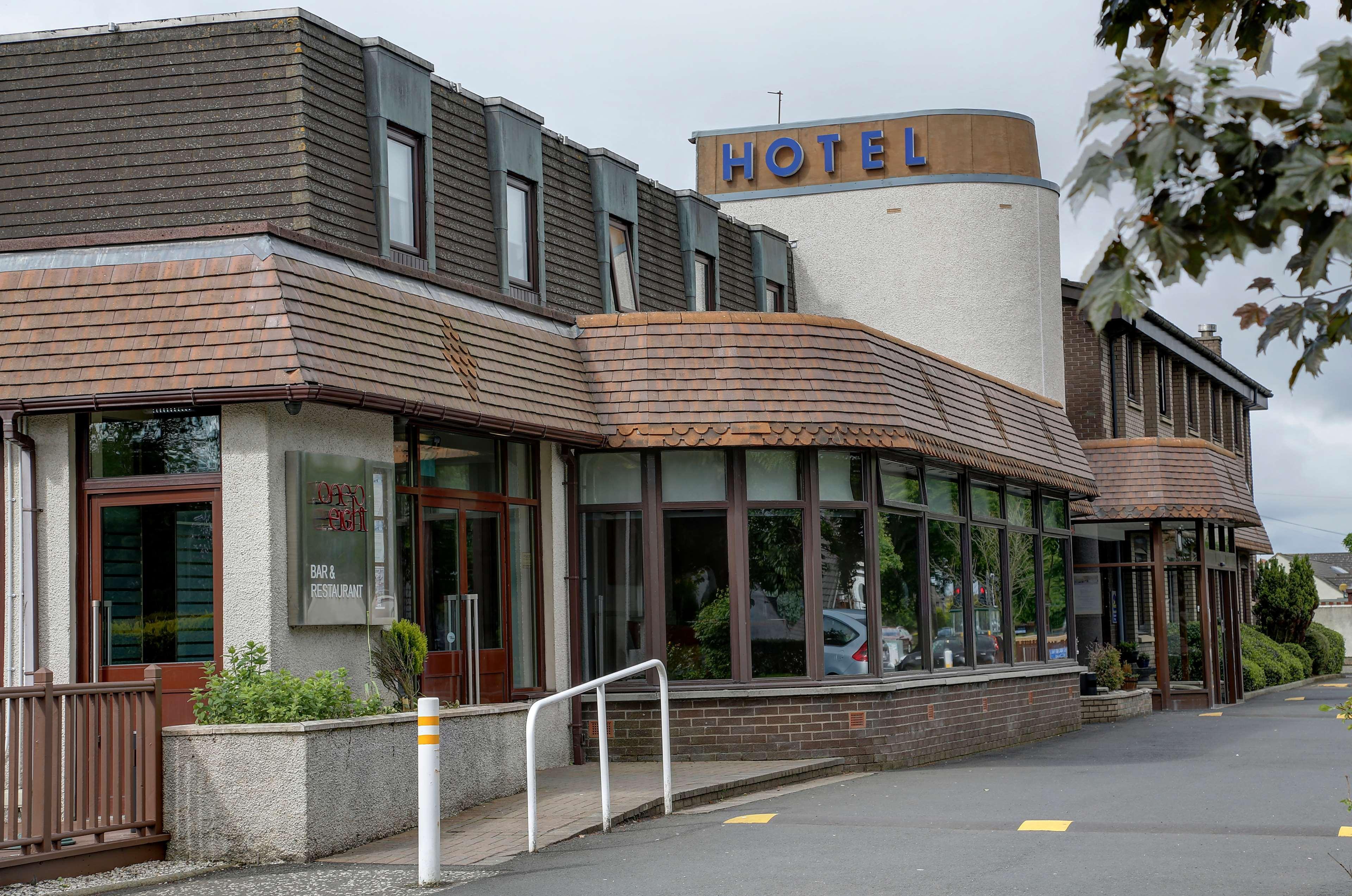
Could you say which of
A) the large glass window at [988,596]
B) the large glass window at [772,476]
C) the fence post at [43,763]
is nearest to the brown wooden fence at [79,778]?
the fence post at [43,763]

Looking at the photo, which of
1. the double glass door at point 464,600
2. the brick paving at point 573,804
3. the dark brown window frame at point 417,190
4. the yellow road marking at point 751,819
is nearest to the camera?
the brick paving at point 573,804

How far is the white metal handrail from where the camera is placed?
33.0ft

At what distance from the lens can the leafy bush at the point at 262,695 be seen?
10336 mm

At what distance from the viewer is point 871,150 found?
26.0 m

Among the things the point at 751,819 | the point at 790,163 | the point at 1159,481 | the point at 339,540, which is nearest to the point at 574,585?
the point at 339,540

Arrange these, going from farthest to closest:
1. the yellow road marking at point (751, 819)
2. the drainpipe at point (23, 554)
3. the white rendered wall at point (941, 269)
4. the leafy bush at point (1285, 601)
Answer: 1. the leafy bush at point (1285, 601)
2. the white rendered wall at point (941, 269)
3. the drainpipe at point (23, 554)
4. the yellow road marking at point (751, 819)

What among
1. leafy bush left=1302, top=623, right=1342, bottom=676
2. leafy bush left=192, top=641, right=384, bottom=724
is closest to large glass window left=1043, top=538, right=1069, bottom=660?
leafy bush left=192, top=641, right=384, bottom=724

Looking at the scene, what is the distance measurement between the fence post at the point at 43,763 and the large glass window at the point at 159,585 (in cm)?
220

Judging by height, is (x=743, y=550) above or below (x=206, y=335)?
below

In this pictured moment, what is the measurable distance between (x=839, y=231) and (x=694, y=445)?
38.1ft

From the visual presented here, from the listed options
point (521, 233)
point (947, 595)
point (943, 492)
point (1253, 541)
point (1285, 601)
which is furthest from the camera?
point (1285, 601)

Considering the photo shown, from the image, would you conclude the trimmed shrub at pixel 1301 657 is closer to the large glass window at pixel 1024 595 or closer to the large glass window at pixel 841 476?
the large glass window at pixel 1024 595

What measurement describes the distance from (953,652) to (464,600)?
660 cm

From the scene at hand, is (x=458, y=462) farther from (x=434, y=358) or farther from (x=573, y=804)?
(x=573, y=804)
